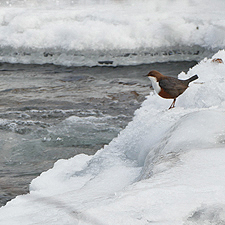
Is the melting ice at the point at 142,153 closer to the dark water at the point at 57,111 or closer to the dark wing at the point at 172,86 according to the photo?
the dark wing at the point at 172,86

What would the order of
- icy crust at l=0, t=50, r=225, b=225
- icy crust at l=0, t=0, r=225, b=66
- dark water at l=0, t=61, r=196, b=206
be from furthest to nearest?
1. icy crust at l=0, t=0, r=225, b=66
2. dark water at l=0, t=61, r=196, b=206
3. icy crust at l=0, t=50, r=225, b=225

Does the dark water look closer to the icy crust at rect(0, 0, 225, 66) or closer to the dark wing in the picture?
the icy crust at rect(0, 0, 225, 66)

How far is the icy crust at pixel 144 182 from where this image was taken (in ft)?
5.04

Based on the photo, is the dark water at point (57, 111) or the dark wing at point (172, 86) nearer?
the dark water at point (57, 111)

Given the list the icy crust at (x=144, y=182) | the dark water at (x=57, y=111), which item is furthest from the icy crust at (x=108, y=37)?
the icy crust at (x=144, y=182)

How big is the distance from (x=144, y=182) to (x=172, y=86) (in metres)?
2.82

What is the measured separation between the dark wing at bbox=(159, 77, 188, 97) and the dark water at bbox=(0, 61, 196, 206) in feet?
2.16

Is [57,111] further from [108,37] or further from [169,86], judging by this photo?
[108,37]

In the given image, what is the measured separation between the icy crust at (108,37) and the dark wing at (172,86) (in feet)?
10.1

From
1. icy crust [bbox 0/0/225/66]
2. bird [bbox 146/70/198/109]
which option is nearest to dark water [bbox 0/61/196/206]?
icy crust [bbox 0/0/225/66]

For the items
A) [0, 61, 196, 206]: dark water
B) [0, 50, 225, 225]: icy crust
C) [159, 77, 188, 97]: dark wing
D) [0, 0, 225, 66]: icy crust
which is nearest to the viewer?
[0, 50, 225, 225]: icy crust

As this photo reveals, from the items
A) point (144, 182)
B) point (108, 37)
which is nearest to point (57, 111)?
point (108, 37)

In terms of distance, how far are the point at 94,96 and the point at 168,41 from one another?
8.30 feet

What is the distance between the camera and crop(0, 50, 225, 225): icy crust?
1.54m
